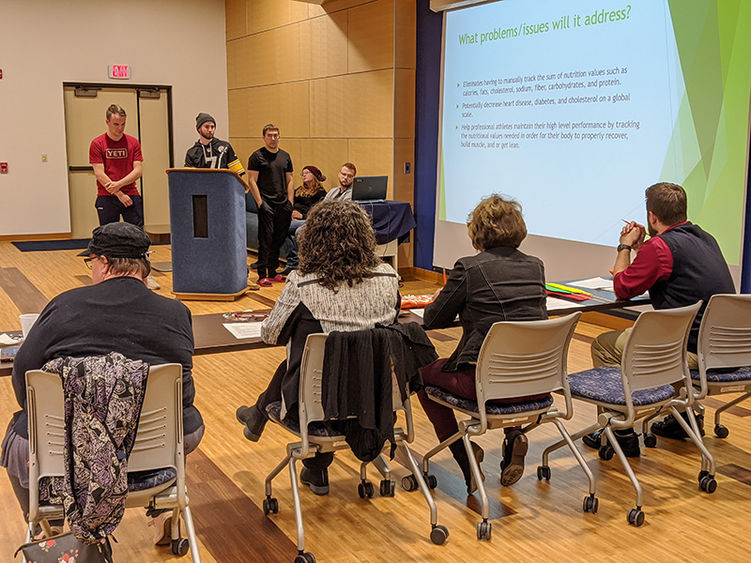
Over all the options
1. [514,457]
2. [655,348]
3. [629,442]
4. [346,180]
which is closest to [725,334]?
[655,348]

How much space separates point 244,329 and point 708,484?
2.07m

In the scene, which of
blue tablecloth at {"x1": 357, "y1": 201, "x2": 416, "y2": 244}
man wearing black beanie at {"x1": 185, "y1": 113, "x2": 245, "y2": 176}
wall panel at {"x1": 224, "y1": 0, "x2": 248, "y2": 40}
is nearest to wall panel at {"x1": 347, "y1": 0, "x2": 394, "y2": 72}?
blue tablecloth at {"x1": 357, "y1": 201, "x2": 416, "y2": 244}

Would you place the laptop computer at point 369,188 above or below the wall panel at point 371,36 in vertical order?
below

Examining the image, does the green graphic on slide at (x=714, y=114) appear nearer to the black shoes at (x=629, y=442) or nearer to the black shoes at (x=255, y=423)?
the black shoes at (x=629, y=442)

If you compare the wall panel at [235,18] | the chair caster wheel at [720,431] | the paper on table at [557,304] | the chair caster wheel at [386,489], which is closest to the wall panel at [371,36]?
the wall panel at [235,18]

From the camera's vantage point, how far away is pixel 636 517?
3088 mm

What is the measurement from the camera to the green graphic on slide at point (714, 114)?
203 inches

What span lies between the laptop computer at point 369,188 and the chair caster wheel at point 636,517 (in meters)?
5.03

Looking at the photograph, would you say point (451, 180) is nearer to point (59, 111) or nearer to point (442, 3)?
point (442, 3)

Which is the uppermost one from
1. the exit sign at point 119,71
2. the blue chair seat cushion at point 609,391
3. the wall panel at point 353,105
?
the exit sign at point 119,71

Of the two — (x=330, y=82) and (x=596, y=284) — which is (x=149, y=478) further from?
(x=330, y=82)

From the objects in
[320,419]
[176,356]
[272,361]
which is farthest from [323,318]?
[272,361]

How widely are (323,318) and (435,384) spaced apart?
2.30ft

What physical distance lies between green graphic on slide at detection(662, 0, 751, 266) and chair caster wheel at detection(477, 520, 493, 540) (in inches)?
126
